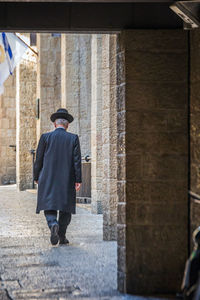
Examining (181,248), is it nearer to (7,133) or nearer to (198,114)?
(198,114)

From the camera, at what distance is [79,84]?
17.0 meters

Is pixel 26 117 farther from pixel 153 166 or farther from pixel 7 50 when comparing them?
pixel 153 166

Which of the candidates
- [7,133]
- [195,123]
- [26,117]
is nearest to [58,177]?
[195,123]

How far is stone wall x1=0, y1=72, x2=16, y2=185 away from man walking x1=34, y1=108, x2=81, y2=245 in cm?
2106

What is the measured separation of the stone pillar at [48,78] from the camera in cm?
2123

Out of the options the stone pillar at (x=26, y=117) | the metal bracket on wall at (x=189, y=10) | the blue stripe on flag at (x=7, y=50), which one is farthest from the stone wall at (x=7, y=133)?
the metal bracket on wall at (x=189, y=10)

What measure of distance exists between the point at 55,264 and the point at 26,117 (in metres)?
17.6

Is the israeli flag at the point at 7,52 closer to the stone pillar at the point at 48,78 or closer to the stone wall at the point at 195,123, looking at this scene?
the stone pillar at the point at 48,78

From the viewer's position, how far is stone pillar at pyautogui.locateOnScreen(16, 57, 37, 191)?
24.2 metres

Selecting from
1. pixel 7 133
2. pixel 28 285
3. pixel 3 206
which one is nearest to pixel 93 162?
pixel 3 206

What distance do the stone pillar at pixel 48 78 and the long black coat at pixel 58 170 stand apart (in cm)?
1233

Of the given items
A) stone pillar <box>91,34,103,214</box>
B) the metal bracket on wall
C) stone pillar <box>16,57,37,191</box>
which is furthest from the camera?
stone pillar <box>16,57,37,191</box>

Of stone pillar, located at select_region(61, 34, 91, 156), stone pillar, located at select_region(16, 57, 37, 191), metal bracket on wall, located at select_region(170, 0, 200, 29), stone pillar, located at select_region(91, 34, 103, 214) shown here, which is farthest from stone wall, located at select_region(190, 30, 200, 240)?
stone pillar, located at select_region(16, 57, 37, 191)

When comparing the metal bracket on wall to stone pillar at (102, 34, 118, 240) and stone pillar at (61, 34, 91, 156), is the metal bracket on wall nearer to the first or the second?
stone pillar at (102, 34, 118, 240)
